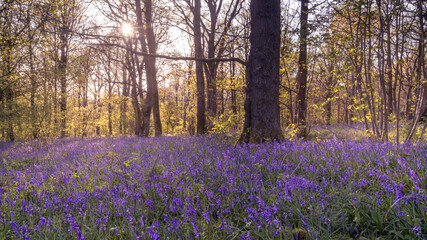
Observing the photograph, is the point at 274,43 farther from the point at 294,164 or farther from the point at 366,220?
the point at 366,220

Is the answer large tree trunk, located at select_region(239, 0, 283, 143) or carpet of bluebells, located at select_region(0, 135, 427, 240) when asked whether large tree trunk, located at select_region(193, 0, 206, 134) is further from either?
carpet of bluebells, located at select_region(0, 135, 427, 240)

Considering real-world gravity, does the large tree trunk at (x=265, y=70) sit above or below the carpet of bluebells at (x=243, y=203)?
above

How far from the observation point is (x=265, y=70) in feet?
18.6

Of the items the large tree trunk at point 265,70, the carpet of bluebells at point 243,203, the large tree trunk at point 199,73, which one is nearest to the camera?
the carpet of bluebells at point 243,203

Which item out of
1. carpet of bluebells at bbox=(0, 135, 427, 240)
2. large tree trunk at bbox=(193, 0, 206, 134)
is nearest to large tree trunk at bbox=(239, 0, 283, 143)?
carpet of bluebells at bbox=(0, 135, 427, 240)

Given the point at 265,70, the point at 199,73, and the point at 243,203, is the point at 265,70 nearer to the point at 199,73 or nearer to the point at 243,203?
the point at 243,203

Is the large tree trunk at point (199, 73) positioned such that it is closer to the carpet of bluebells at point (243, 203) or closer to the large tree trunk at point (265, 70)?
the large tree trunk at point (265, 70)

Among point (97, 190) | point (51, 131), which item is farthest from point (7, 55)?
point (97, 190)

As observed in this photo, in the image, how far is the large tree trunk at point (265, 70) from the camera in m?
A: 5.67

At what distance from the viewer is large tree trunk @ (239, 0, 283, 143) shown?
18.6ft

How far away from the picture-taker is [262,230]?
2.03 meters

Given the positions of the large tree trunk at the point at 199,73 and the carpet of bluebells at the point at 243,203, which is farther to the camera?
the large tree trunk at the point at 199,73

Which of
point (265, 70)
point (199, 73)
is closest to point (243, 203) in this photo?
point (265, 70)

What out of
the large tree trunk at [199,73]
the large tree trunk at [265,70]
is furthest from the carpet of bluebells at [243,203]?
the large tree trunk at [199,73]
